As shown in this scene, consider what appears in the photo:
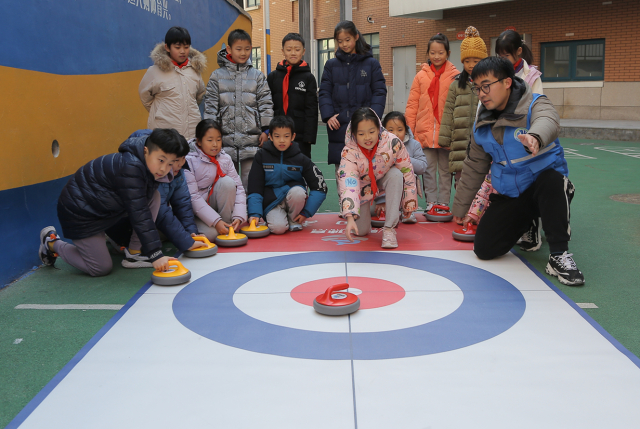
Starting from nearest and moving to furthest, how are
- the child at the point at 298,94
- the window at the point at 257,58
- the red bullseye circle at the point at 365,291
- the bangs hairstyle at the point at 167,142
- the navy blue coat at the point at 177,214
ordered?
the red bullseye circle at the point at 365,291 → the bangs hairstyle at the point at 167,142 → the navy blue coat at the point at 177,214 → the child at the point at 298,94 → the window at the point at 257,58

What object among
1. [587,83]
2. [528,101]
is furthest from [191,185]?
[587,83]

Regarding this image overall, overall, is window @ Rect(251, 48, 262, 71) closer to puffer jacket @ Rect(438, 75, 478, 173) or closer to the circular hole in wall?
puffer jacket @ Rect(438, 75, 478, 173)

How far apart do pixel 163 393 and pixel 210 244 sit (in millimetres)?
2022

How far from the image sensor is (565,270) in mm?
3248

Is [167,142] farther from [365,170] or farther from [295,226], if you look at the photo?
[295,226]

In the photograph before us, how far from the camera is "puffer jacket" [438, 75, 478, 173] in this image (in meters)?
4.83

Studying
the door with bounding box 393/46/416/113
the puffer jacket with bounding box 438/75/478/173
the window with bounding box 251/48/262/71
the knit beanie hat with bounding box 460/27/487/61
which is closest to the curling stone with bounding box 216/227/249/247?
the puffer jacket with bounding box 438/75/478/173

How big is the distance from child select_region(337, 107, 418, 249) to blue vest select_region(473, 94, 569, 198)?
75 cm

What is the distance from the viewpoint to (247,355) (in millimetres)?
2330

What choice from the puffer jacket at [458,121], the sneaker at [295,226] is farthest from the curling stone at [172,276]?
the puffer jacket at [458,121]

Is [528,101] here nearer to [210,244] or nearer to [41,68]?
[210,244]

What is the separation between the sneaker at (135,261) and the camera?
3.72m

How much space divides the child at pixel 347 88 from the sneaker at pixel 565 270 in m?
2.30

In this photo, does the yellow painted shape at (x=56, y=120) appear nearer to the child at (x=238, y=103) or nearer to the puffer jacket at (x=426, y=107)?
the child at (x=238, y=103)
